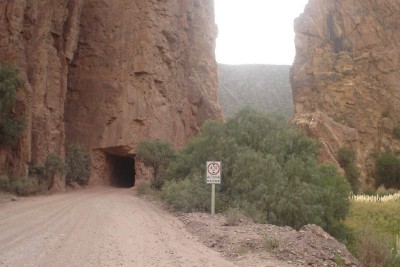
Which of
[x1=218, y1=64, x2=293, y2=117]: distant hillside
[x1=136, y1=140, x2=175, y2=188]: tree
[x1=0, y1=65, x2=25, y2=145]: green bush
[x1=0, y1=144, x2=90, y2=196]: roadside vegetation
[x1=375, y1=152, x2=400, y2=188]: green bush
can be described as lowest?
[x1=375, y1=152, x2=400, y2=188]: green bush

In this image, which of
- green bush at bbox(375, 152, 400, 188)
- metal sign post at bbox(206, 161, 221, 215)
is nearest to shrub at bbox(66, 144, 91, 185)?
metal sign post at bbox(206, 161, 221, 215)

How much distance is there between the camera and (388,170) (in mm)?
50188

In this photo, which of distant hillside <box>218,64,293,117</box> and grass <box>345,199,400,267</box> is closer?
grass <box>345,199,400,267</box>

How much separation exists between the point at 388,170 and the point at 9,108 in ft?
132

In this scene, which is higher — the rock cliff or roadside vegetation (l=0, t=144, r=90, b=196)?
the rock cliff

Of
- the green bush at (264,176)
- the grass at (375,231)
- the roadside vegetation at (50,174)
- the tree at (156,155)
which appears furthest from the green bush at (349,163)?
the green bush at (264,176)

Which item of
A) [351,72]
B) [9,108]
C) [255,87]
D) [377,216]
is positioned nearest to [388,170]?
[351,72]

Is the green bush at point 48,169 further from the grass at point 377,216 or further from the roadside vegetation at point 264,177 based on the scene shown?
the grass at point 377,216

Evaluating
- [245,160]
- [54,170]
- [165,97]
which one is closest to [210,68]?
[165,97]

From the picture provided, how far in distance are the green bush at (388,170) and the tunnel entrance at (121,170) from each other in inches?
1029

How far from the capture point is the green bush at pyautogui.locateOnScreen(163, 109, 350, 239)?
52.5ft

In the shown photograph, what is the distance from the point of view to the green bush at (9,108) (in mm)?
21328

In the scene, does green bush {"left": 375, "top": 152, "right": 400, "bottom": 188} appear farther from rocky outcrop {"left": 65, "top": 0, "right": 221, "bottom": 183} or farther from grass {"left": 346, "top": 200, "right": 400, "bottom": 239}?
grass {"left": 346, "top": 200, "right": 400, "bottom": 239}

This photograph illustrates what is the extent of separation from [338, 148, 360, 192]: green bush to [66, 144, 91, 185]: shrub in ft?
85.6
